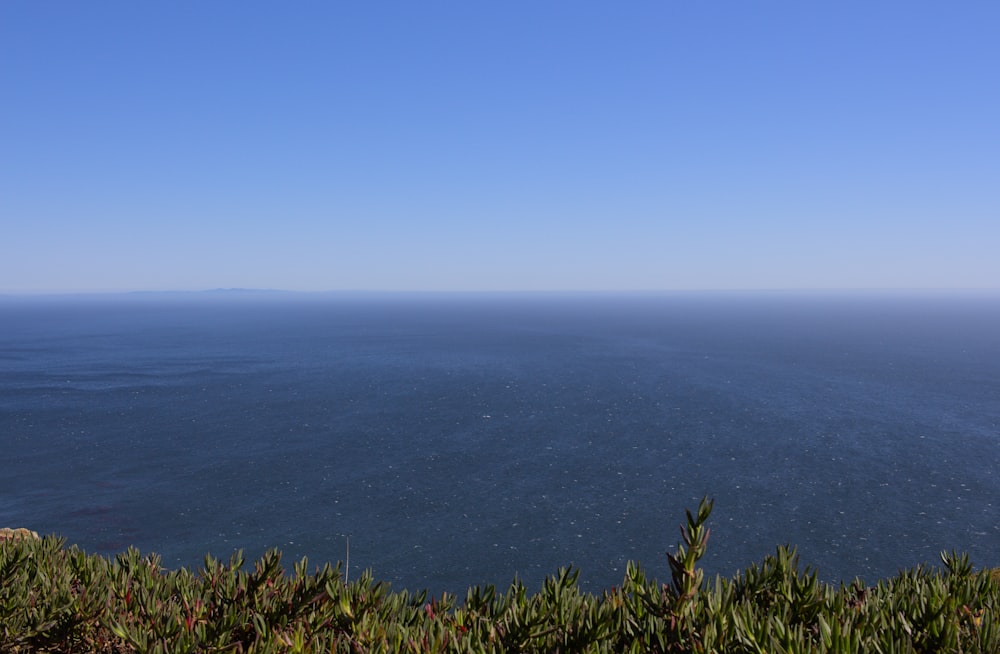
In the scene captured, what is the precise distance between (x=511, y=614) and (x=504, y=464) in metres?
47.1

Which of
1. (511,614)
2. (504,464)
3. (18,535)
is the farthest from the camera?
(504,464)

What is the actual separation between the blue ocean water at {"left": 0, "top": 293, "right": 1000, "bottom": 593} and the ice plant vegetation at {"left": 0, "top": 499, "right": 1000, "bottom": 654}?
90.0ft

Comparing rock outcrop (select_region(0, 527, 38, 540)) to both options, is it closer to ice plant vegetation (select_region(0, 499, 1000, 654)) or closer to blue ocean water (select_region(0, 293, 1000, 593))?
ice plant vegetation (select_region(0, 499, 1000, 654))

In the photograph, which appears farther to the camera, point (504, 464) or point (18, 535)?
point (504, 464)

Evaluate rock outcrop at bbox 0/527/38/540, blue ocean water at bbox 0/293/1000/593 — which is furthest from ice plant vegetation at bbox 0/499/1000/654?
blue ocean water at bbox 0/293/1000/593

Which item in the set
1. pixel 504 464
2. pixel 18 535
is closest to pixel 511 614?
pixel 18 535

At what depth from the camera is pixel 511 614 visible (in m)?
5.59

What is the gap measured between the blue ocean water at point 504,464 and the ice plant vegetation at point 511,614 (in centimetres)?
2743

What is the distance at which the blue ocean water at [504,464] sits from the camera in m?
37.2

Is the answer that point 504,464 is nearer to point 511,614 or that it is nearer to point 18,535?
point 18,535

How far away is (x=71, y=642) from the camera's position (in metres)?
5.92

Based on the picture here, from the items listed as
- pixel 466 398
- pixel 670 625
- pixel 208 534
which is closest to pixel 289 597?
pixel 670 625

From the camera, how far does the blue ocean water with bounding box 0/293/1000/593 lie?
122ft

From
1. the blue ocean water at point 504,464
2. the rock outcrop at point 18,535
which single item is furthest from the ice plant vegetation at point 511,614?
the blue ocean water at point 504,464
